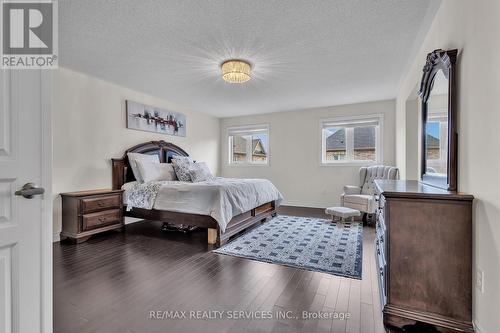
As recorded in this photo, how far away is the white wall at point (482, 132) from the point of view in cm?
126

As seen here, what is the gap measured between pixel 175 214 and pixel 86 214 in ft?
3.77

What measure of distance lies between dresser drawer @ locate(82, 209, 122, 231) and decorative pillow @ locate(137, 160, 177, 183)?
2.18ft

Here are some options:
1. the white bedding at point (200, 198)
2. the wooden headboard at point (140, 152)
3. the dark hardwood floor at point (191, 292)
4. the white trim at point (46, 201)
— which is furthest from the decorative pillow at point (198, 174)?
the white trim at point (46, 201)

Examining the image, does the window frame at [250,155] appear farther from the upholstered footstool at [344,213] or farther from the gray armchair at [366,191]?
the upholstered footstool at [344,213]

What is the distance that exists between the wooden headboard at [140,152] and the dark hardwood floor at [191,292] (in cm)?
141

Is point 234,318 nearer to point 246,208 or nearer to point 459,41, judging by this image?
point 246,208

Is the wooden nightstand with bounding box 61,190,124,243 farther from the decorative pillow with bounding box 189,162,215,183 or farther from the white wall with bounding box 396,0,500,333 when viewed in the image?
the white wall with bounding box 396,0,500,333

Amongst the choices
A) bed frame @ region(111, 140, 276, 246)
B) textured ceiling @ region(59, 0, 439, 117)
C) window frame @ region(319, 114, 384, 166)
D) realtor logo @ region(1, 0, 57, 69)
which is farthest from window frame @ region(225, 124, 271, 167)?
realtor logo @ region(1, 0, 57, 69)

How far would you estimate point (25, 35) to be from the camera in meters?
1.05

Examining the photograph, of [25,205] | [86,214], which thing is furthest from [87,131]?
[25,205]

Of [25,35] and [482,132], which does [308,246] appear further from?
[25,35]

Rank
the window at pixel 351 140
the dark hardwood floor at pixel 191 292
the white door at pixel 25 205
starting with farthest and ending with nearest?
the window at pixel 351 140 < the dark hardwood floor at pixel 191 292 < the white door at pixel 25 205

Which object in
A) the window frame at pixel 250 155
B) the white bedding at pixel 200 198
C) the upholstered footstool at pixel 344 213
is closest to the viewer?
the white bedding at pixel 200 198

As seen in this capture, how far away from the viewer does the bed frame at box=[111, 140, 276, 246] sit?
3268 mm
